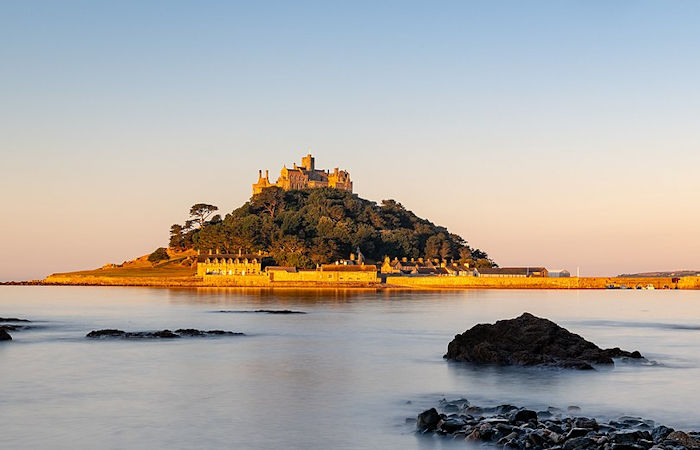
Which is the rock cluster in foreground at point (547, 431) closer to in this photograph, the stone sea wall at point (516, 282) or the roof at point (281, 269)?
the stone sea wall at point (516, 282)

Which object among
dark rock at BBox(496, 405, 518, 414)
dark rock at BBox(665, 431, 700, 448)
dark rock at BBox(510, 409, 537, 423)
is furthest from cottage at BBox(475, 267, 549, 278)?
dark rock at BBox(665, 431, 700, 448)

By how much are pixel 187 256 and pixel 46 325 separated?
108283 millimetres

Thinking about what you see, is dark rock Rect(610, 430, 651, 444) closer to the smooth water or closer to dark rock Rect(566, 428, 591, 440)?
dark rock Rect(566, 428, 591, 440)

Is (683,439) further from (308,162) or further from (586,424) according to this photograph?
(308,162)

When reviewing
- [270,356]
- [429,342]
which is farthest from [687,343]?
[270,356]

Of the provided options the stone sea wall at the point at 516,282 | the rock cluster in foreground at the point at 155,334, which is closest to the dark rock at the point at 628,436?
the rock cluster in foreground at the point at 155,334

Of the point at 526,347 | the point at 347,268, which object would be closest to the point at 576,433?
the point at 526,347

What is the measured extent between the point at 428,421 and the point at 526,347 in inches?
495

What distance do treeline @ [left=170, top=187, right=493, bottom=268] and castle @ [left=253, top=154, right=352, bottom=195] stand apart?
14.8m

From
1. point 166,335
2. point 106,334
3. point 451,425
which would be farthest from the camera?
point 106,334

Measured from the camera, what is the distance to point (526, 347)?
28484 mm

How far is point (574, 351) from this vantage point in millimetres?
28516

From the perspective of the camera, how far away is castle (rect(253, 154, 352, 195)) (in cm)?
17950

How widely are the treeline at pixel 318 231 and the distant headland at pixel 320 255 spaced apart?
19 centimetres
